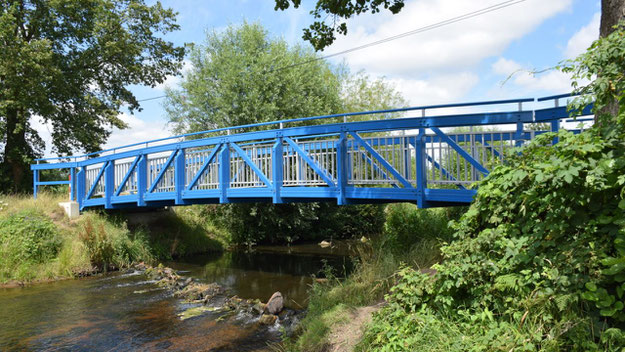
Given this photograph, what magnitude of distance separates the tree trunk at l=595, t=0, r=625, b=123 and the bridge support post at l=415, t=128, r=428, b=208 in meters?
3.90

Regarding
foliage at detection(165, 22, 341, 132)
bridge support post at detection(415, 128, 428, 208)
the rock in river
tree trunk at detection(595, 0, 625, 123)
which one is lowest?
the rock in river

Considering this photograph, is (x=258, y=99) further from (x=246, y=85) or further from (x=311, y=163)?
(x=311, y=163)

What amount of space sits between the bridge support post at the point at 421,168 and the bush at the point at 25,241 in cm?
1144

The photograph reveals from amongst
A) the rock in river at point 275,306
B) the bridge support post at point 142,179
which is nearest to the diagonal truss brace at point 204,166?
the bridge support post at point 142,179

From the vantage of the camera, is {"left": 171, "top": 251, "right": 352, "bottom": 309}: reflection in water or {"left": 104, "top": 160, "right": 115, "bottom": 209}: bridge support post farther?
{"left": 104, "top": 160, "right": 115, "bottom": 209}: bridge support post

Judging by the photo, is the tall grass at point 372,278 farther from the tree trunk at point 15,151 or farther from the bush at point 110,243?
the tree trunk at point 15,151

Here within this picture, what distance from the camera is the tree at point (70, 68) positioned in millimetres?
18264

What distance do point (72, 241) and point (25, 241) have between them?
1.30 metres

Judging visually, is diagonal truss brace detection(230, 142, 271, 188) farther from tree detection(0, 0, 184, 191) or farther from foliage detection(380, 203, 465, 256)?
tree detection(0, 0, 184, 191)

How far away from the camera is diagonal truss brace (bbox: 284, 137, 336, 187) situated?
1022cm

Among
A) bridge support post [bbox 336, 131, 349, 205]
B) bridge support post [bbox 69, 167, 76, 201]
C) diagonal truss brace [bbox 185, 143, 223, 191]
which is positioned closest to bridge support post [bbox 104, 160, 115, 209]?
bridge support post [bbox 69, 167, 76, 201]

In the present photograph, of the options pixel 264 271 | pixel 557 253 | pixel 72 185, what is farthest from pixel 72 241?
pixel 557 253

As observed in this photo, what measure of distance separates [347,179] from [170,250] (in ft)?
32.9

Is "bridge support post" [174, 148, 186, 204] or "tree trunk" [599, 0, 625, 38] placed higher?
"tree trunk" [599, 0, 625, 38]
